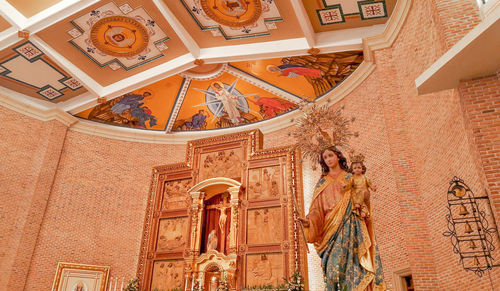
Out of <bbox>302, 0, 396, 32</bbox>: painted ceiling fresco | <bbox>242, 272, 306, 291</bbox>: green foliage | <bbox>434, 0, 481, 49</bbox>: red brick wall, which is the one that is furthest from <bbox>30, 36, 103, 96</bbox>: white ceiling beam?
<bbox>434, 0, 481, 49</bbox>: red brick wall

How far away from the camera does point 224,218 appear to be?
12.1 m

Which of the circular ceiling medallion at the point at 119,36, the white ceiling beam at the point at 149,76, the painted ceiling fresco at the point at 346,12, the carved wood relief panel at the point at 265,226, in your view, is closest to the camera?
the painted ceiling fresco at the point at 346,12

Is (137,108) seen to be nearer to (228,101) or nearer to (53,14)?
(228,101)

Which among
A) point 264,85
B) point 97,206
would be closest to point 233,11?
point 264,85

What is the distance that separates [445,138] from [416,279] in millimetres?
2749

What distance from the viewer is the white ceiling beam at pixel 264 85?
12859 mm

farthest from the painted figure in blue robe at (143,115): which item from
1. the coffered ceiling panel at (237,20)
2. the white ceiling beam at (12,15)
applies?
the white ceiling beam at (12,15)

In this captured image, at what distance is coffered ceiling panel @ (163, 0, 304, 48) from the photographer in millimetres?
10164

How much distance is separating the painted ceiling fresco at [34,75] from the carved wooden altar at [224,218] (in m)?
3.98

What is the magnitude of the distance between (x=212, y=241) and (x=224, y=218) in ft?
2.56

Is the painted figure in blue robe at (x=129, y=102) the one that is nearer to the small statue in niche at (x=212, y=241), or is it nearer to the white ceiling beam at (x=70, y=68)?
the white ceiling beam at (x=70, y=68)

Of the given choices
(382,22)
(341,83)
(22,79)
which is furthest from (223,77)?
(22,79)

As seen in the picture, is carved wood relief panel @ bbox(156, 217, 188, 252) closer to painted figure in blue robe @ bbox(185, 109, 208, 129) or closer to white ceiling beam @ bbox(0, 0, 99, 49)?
painted figure in blue robe @ bbox(185, 109, 208, 129)

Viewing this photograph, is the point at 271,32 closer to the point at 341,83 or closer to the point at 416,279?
the point at 341,83
